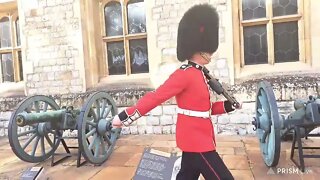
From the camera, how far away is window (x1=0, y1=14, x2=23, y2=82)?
640cm

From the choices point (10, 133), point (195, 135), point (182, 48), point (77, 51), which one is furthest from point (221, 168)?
point (77, 51)

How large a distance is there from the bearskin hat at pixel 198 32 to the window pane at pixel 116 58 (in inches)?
144

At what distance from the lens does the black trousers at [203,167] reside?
191 centimetres

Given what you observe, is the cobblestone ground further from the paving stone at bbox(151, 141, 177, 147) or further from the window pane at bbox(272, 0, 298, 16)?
the window pane at bbox(272, 0, 298, 16)

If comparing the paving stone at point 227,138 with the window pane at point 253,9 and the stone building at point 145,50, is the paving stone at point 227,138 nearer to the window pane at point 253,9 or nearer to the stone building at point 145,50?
the stone building at point 145,50

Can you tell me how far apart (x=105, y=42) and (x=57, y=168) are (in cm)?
289

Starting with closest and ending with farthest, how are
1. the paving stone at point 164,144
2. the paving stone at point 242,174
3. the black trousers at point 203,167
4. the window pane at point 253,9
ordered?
the black trousers at point 203,167 < the paving stone at point 242,174 < the paving stone at point 164,144 < the window pane at point 253,9

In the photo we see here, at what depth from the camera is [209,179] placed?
1935mm

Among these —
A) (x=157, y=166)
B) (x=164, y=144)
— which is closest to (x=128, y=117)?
(x=157, y=166)

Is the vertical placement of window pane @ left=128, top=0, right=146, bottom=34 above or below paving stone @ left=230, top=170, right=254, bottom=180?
above

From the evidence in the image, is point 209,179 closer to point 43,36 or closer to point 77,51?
point 77,51

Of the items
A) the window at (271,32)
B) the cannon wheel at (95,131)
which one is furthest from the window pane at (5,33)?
the window at (271,32)

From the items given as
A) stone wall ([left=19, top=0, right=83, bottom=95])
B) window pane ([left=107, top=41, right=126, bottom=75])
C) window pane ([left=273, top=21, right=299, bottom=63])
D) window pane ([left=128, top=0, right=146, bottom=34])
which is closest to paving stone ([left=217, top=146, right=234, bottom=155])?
window pane ([left=273, top=21, right=299, bottom=63])

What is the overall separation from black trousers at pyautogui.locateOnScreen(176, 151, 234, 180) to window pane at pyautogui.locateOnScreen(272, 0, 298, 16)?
3.66 meters
